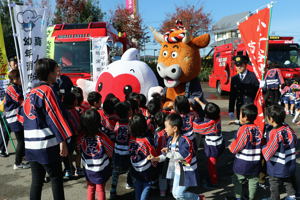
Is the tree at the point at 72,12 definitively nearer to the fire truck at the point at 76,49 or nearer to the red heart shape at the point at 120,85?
the fire truck at the point at 76,49

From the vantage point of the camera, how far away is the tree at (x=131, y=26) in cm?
2341

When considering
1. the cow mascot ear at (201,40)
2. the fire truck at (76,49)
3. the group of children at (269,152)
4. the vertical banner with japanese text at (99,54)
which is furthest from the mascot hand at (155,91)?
the fire truck at (76,49)

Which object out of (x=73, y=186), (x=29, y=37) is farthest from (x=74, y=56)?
(x=73, y=186)

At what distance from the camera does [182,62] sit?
5.00m

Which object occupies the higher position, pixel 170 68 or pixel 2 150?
pixel 170 68

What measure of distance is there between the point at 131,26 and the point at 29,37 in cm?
2015

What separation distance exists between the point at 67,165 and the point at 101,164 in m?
1.45

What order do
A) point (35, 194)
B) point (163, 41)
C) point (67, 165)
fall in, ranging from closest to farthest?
point (35, 194)
point (67, 165)
point (163, 41)

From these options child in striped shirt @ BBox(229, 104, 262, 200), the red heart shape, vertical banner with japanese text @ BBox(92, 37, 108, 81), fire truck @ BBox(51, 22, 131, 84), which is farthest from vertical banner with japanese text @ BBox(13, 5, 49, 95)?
fire truck @ BBox(51, 22, 131, 84)

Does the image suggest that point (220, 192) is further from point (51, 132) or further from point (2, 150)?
point (2, 150)

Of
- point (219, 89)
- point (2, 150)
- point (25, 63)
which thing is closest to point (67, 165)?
point (25, 63)

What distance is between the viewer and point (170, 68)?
4906 mm

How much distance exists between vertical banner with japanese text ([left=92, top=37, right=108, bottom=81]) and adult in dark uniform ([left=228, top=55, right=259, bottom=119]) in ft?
13.5

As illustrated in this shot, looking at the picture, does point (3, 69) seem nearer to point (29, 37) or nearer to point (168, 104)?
point (29, 37)
